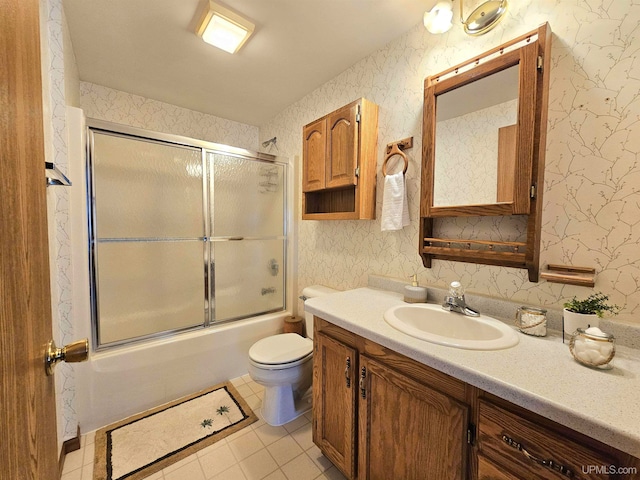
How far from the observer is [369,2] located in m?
1.32

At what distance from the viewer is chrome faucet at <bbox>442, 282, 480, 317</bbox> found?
3.79ft

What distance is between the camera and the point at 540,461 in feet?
2.09

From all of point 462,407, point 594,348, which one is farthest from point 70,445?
point 594,348

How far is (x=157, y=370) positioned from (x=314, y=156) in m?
1.80

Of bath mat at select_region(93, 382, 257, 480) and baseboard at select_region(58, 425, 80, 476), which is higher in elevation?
baseboard at select_region(58, 425, 80, 476)

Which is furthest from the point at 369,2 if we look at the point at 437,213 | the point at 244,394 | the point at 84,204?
the point at 244,394

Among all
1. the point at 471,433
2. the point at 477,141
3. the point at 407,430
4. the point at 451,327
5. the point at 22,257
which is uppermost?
the point at 477,141

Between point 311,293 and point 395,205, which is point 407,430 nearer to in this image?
point 395,205

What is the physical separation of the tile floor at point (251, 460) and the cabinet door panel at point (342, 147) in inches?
60.1

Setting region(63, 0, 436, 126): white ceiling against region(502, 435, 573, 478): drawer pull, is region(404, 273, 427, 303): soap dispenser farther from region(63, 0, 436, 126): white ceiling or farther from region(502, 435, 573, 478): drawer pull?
region(63, 0, 436, 126): white ceiling

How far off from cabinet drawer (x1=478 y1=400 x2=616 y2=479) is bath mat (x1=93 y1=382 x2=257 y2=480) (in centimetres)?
138

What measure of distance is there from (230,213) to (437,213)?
1587 millimetres

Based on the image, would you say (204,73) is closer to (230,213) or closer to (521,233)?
(230,213)

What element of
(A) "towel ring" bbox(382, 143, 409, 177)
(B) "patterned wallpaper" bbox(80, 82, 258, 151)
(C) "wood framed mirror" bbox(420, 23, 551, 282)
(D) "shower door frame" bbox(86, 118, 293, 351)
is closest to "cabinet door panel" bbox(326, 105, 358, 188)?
(A) "towel ring" bbox(382, 143, 409, 177)
